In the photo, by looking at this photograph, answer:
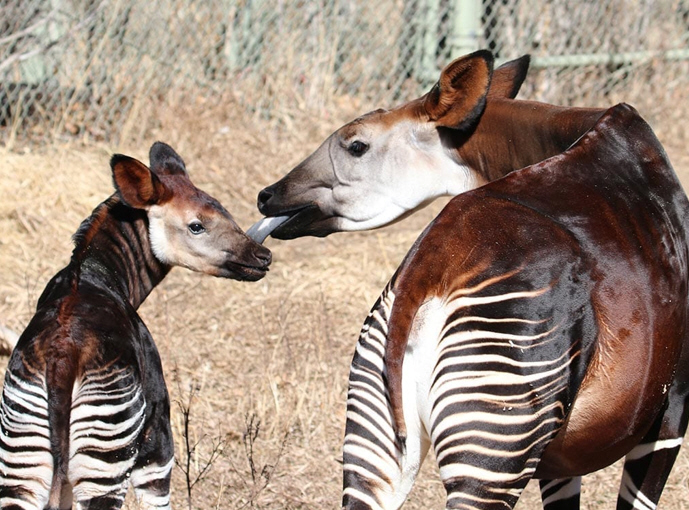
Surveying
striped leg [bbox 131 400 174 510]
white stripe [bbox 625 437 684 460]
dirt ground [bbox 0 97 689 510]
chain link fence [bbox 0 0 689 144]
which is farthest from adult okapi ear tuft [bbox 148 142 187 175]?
chain link fence [bbox 0 0 689 144]

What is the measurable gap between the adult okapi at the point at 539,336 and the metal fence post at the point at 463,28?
616 cm

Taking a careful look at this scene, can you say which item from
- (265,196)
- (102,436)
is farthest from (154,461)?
(265,196)

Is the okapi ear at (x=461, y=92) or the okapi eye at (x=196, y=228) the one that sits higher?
the okapi ear at (x=461, y=92)

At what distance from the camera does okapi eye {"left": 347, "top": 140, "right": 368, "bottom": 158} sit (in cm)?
404

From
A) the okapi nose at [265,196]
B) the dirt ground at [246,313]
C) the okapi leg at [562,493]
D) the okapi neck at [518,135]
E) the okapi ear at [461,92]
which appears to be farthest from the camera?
the dirt ground at [246,313]

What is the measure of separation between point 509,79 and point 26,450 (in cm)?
234

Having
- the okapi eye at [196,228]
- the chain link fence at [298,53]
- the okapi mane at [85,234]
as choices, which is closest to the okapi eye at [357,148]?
the okapi eye at [196,228]

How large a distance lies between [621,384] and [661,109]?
26.6 ft

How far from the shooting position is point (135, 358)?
3609 mm

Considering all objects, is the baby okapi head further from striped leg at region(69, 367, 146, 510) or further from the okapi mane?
striped leg at region(69, 367, 146, 510)

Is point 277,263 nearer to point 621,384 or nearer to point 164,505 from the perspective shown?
point 164,505

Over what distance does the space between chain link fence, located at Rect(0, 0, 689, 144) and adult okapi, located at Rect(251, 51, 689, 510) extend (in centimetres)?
579

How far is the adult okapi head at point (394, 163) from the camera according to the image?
3756 mm

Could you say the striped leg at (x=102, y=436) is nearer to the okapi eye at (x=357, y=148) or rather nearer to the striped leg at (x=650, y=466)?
the okapi eye at (x=357, y=148)
